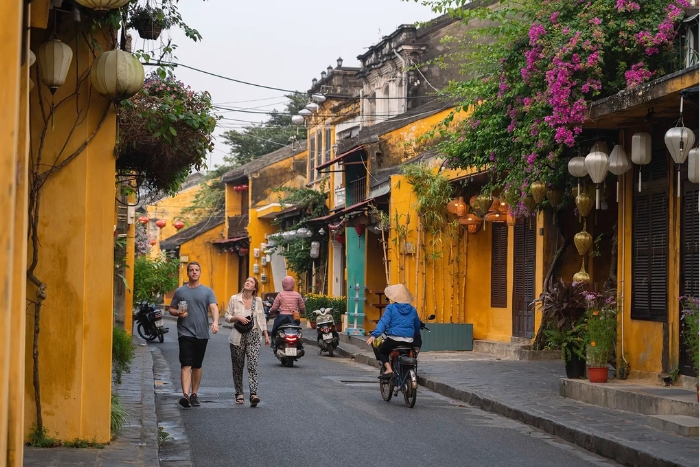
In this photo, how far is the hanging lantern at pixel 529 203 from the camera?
1783 cm

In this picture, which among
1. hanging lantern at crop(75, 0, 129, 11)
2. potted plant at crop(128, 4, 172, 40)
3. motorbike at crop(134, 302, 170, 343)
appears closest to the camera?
hanging lantern at crop(75, 0, 129, 11)

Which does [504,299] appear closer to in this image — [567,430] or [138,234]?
[138,234]

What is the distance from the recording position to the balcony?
51.3 meters

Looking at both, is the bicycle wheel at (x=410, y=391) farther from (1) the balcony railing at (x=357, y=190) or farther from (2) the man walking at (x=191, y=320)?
(1) the balcony railing at (x=357, y=190)

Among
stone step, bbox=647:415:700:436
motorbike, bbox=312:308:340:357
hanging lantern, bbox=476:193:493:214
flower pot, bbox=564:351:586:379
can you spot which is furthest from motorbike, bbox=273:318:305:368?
stone step, bbox=647:415:700:436

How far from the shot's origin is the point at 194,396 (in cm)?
1347

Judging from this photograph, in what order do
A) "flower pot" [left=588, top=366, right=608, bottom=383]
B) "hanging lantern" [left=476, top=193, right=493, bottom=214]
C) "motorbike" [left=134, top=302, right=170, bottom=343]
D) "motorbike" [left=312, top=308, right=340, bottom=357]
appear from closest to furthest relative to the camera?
1. "flower pot" [left=588, top=366, right=608, bottom=383]
2. "hanging lantern" [left=476, top=193, right=493, bottom=214]
3. "motorbike" [left=312, top=308, right=340, bottom=357]
4. "motorbike" [left=134, top=302, right=170, bottom=343]

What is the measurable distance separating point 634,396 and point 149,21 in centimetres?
676

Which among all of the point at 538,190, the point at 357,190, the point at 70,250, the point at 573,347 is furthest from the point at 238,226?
the point at 70,250

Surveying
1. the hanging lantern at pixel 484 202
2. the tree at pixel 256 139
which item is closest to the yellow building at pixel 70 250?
the hanging lantern at pixel 484 202

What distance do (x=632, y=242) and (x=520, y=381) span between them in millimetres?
3228

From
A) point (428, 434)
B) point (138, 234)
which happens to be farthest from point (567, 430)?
point (138, 234)

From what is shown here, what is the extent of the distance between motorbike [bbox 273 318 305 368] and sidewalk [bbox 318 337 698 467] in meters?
2.15

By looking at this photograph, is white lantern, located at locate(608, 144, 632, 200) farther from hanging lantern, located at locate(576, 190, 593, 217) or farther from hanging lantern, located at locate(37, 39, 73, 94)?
hanging lantern, located at locate(37, 39, 73, 94)
